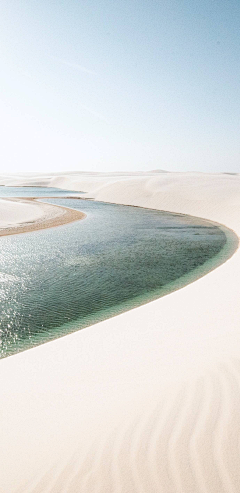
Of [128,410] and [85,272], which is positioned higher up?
[128,410]

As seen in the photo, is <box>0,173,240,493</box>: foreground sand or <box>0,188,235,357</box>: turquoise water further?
<box>0,188,235,357</box>: turquoise water

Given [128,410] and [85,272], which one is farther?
[85,272]

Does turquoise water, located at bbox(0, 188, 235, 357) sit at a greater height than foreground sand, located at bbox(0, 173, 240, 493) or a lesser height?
lesser

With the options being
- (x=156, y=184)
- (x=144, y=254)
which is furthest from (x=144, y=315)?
(x=156, y=184)

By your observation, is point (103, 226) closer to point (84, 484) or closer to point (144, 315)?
point (144, 315)
